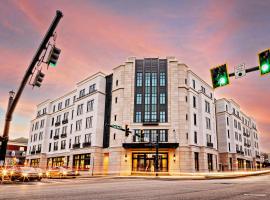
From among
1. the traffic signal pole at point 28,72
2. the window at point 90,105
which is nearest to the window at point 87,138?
the window at point 90,105

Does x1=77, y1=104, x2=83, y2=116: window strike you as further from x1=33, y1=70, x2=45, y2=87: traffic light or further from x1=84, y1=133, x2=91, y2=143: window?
x1=33, y1=70, x2=45, y2=87: traffic light

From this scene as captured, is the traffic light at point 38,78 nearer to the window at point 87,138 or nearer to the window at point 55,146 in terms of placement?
the window at point 87,138

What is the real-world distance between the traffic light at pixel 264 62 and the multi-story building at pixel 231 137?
2076 inches

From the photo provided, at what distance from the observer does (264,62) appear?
981 centimetres

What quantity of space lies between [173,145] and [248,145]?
45.9 meters

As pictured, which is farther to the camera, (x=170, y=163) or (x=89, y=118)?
(x=89, y=118)

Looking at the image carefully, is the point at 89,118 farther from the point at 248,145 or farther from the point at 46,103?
the point at 248,145

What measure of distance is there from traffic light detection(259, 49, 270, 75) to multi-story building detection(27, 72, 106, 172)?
3950 cm

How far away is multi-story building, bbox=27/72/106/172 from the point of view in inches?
1869

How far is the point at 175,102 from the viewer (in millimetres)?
43375

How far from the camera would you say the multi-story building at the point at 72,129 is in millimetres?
47469

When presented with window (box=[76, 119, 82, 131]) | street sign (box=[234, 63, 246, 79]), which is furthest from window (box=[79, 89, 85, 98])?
street sign (box=[234, 63, 246, 79])

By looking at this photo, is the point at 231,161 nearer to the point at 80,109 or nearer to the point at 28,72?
the point at 80,109

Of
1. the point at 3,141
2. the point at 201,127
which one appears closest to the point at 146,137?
the point at 201,127
